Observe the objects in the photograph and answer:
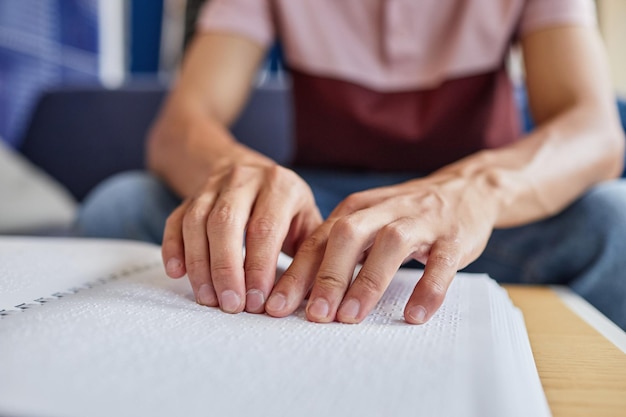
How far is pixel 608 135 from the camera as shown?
28.7 inches

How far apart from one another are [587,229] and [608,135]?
175 mm

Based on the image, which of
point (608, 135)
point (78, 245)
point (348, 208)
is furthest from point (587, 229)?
point (78, 245)

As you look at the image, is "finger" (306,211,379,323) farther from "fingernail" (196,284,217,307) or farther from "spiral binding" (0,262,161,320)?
"spiral binding" (0,262,161,320)

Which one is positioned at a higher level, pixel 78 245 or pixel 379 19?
pixel 379 19

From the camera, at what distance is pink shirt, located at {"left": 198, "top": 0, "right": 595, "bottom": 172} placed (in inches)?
36.0

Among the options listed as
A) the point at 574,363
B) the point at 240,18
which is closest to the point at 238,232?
the point at 574,363

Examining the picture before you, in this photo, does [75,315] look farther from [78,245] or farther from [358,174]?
[358,174]

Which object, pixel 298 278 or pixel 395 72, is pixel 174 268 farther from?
pixel 395 72

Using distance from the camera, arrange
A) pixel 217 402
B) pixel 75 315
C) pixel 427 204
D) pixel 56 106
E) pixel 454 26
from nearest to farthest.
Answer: pixel 217 402 < pixel 75 315 < pixel 427 204 < pixel 454 26 < pixel 56 106

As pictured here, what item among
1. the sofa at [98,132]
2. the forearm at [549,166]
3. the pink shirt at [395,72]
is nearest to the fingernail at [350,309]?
the forearm at [549,166]

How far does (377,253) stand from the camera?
1.38ft

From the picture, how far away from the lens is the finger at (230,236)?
1.33ft

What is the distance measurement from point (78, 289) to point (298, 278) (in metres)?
0.18

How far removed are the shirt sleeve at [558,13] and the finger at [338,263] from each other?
57 centimetres
